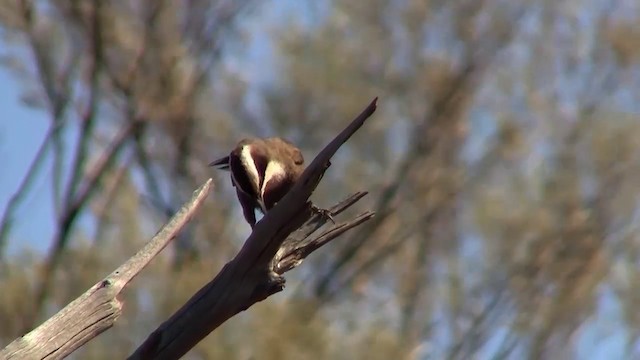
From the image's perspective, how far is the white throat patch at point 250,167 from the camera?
2953mm

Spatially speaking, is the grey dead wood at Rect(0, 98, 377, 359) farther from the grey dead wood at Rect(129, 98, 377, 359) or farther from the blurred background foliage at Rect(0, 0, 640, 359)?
the blurred background foliage at Rect(0, 0, 640, 359)

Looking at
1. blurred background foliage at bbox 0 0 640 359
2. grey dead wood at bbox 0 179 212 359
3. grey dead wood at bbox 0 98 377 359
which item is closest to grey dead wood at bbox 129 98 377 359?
grey dead wood at bbox 0 98 377 359

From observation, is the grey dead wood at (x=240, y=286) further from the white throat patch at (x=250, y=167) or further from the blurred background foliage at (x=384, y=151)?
the blurred background foliage at (x=384, y=151)

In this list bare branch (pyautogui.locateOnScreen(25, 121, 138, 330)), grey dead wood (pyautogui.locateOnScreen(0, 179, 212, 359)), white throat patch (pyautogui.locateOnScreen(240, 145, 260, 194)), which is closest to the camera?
grey dead wood (pyautogui.locateOnScreen(0, 179, 212, 359))

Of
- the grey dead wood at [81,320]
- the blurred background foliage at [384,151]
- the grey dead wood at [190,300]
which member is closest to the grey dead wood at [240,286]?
the grey dead wood at [190,300]

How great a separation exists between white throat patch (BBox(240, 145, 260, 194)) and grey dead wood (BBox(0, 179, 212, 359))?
282 mm

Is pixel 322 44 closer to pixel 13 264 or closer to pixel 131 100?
pixel 131 100

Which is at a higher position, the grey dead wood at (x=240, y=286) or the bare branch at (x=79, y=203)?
the bare branch at (x=79, y=203)

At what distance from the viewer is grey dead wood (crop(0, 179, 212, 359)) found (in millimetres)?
2658

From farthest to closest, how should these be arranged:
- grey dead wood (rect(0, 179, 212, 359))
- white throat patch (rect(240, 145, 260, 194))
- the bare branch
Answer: the bare branch
white throat patch (rect(240, 145, 260, 194))
grey dead wood (rect(0, 179, 212, 359))

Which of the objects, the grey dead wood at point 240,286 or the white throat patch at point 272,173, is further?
the white throat patch at point 272,173

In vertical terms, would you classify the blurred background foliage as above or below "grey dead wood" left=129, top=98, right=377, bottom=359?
above

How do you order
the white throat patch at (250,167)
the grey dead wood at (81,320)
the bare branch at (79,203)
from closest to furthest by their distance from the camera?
the grey dead wood at (81,320) < the white throat patch at (250,167) < the bare branch at (79,203)

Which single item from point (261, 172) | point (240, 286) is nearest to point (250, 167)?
point (261, 172)
